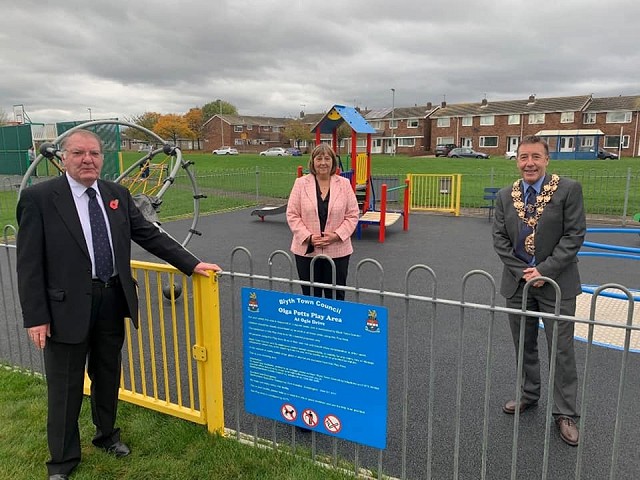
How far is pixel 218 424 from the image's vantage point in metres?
3.23

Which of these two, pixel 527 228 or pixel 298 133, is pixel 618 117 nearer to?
pixel 298 133

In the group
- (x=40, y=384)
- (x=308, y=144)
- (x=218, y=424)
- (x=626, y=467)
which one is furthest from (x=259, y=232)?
(x=308, y=144)

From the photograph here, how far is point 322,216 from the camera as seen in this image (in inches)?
154

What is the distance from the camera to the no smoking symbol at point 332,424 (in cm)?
282

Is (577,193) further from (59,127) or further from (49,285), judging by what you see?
(59,127)

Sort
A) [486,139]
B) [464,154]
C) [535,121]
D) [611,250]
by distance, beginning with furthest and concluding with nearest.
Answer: [486,139] < [535,121] < [464,154] < [611,250]

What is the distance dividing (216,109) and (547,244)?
92.0 m

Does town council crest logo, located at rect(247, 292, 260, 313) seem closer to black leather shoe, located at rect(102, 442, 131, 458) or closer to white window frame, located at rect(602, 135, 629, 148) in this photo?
black leather shoe, located at rect(102, 442, 131, 458)

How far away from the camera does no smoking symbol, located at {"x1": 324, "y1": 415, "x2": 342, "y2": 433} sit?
2.82m

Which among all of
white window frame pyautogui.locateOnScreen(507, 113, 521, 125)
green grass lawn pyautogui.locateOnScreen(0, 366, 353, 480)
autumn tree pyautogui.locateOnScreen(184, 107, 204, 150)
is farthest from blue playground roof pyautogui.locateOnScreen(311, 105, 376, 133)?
autumn tree pyautogui.locateOnScreen(184, 107, 204, 150)

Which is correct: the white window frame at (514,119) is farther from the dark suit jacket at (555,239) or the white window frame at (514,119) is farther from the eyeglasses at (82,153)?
the eyeglasses at (82,153)

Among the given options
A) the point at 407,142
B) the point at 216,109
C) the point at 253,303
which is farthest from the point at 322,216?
the point at 216,109

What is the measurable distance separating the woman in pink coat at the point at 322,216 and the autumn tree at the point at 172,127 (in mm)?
68984

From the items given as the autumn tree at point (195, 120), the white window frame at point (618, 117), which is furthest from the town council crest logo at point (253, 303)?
the autumn tree at point (195, 120)
